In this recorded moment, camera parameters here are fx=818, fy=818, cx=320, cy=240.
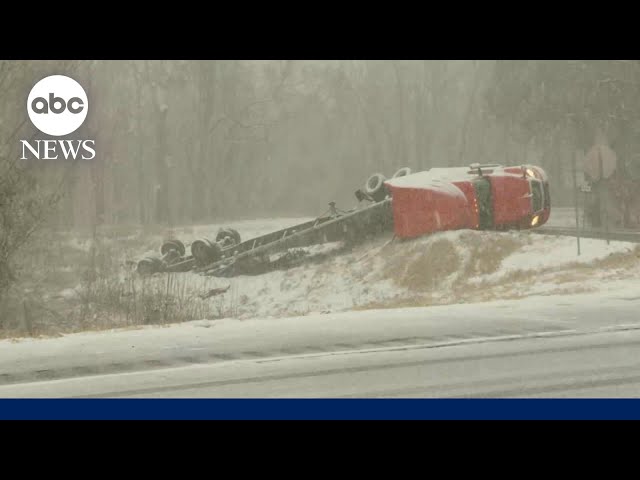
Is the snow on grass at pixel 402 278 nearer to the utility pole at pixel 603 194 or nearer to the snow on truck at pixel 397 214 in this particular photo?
the snow on truck at pixel 397 214

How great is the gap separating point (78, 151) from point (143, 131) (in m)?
1.96

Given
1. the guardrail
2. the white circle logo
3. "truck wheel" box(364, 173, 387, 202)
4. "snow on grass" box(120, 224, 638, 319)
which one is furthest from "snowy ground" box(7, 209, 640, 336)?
the white circle logo

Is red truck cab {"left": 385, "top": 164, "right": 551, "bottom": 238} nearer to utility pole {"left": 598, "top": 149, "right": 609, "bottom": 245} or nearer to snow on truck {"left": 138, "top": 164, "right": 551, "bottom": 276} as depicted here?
snow on truck {"left": 138, "top": 164, "right": 551, "bottom": 276}

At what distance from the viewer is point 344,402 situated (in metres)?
7.03

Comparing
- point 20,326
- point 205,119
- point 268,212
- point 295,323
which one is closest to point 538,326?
point 295,323

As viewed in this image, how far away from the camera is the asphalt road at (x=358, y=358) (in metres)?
7.43

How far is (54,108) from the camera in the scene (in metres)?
11.5

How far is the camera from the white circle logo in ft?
37.0

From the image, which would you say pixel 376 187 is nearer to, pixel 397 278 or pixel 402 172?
pixel 402 172

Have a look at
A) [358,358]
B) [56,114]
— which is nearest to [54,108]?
[56,114]

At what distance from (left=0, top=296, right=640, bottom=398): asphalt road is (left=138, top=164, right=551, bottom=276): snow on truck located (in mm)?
2227

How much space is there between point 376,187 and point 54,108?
5328mm

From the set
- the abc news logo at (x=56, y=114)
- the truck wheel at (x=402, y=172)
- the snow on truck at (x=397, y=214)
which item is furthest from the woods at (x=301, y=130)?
the abc news logo at (x=56, y=114)

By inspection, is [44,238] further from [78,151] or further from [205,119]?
[205,119]
